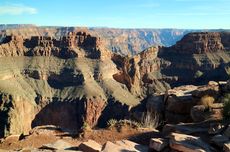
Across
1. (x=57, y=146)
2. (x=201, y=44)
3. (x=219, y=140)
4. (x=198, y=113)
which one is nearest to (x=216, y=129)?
(x=219, y=140)

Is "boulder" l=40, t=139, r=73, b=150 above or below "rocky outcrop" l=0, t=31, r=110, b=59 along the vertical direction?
above

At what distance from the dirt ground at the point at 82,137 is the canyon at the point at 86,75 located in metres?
78.0

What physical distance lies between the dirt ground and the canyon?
78.0 metres

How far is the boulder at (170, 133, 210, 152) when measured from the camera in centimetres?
1327

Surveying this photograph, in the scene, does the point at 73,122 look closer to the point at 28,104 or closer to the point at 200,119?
the point at 28,104

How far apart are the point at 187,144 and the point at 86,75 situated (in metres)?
116

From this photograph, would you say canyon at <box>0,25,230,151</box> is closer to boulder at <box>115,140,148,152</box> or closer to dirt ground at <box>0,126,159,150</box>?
dirt ground at <box>0,126,159,150</box>

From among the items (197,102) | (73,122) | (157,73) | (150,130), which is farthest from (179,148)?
(157,73)

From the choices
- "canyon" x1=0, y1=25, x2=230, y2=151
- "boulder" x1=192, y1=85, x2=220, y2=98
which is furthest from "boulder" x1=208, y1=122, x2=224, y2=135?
"canyon" x1=0, y1=25, x2=230, y2=151

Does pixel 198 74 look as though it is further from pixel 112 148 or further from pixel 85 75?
pixel 112 148

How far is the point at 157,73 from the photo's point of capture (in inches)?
6038

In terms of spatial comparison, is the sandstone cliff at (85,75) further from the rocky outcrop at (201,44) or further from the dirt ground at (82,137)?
the dirt ground at (82,137)

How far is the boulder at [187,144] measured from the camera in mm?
13273

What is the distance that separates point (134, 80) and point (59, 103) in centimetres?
2952
